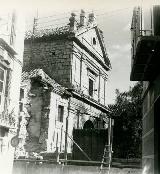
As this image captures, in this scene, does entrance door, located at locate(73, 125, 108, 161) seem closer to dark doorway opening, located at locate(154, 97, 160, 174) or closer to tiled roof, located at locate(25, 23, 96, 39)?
tiled roof, located at locate(25, 23, 96, 39)

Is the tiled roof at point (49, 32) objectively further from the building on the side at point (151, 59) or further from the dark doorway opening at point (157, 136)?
the dark doorway opening at point (157, 136)

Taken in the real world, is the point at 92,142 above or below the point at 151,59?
below

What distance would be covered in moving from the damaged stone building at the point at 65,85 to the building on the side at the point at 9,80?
12.5 feet

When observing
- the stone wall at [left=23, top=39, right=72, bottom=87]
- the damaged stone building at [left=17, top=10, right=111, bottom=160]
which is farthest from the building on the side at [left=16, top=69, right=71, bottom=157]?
the stone wall at [left=23, top=39, right=72, bottom=87]

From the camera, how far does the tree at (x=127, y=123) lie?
2116cm

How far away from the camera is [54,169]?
13266 millimetres

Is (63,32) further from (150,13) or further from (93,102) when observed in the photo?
(150,13)

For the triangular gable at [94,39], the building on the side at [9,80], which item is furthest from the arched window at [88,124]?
the building on the side at [9,80]

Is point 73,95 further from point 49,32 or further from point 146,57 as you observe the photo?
point 146,57

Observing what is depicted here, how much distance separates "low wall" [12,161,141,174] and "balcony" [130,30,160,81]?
13.9ft

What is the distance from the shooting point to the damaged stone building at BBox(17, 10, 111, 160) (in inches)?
698

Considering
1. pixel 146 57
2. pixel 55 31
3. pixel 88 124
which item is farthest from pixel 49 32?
pixel 146 57

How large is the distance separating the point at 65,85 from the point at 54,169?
26.1 ft

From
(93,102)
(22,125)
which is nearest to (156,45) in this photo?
(22,125)
